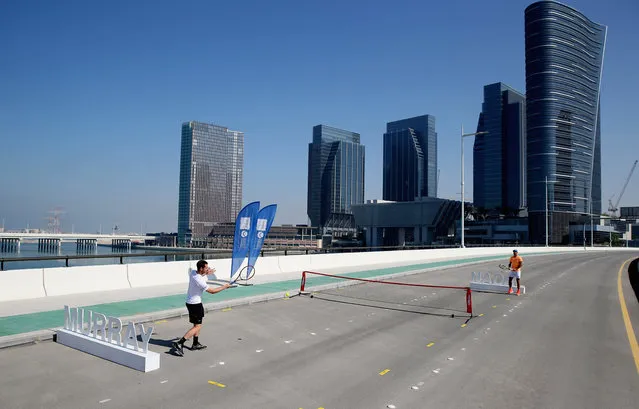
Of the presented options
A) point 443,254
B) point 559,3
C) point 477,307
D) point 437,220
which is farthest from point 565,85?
point 477,307

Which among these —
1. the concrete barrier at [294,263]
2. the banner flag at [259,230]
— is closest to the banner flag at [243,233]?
the banner flag at [259,230]

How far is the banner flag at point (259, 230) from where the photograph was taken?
62.6ft

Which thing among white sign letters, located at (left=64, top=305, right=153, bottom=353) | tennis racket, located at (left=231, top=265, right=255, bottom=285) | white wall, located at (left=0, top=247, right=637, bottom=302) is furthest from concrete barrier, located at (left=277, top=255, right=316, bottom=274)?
white sign letters, located at (left=64, top=305, right=153, bottom=353)

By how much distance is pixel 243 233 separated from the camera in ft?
62.2

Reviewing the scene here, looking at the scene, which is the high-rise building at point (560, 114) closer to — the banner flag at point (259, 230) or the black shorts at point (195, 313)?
the banner flag at point (259, 230)

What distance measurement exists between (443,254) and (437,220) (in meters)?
123

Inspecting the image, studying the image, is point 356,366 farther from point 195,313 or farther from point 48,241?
point 48,241

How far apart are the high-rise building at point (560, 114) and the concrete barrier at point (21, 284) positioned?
16590 cm

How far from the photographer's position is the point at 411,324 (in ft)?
39.4

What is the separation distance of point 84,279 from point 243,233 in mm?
6229

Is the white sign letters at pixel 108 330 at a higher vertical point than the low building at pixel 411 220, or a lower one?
lower

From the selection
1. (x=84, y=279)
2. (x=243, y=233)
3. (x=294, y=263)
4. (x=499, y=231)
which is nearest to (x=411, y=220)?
(x=499, y=231)

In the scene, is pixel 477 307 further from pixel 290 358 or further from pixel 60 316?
pixel 60 316

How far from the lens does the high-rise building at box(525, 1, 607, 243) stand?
163m
